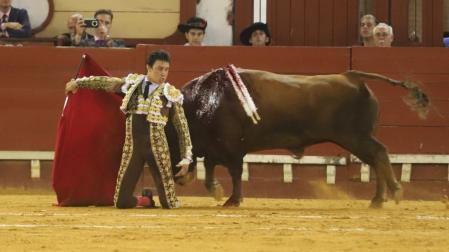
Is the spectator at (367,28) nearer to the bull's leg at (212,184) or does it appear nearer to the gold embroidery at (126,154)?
the bull's leg at (212,184)

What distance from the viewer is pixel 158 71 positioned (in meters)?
8.28

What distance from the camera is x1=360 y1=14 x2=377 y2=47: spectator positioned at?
1091 centimetres

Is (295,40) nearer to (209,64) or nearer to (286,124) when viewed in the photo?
(209,64)

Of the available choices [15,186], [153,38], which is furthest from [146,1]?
[15,186]

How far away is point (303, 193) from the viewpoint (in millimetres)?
10672

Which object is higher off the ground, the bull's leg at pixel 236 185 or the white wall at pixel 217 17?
the white wall at pixel 217 17

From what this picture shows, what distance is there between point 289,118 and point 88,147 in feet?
4.78

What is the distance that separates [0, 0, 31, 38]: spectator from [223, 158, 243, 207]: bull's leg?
9.95 ft

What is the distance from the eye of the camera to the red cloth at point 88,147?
870 centimetres

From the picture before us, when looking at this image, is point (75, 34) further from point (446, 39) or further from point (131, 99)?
point (446, 39)

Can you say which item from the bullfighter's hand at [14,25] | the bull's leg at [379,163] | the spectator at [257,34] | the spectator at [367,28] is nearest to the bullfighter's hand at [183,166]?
the bull's leg at [379,163]

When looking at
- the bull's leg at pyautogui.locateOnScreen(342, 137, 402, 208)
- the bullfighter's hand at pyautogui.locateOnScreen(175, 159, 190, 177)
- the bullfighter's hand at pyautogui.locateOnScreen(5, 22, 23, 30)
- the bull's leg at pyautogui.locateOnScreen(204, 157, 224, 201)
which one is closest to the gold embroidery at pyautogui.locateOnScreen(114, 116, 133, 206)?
the bullfighter's hand at pyautogui.locateOnScreen(175, 159, 190, 177)

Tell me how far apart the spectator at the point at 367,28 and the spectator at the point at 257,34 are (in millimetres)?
831

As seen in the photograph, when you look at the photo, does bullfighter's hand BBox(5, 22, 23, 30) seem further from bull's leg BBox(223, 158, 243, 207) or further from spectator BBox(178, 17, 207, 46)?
bull's leg BBox(223, 158, 243, 207)
